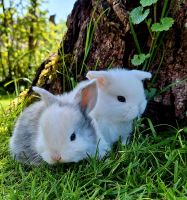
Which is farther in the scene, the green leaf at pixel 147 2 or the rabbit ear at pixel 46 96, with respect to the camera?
the green leaf at pixel 147 2

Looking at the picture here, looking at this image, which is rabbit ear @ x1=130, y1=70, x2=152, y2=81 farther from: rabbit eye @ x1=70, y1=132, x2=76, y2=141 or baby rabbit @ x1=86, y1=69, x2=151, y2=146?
rabbit eye @ x1=70, y1=132, x2=76, y2=141

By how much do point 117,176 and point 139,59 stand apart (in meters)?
1.03

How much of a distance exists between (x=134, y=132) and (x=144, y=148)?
0.99 feet

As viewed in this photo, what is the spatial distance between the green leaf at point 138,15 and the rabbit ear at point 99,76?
0.43 meters

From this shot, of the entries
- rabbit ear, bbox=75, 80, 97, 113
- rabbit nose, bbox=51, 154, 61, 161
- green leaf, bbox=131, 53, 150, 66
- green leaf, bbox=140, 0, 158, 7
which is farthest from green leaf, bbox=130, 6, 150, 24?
rabbit nose, bbox=51, 154, 61, 161

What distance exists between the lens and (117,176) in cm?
266

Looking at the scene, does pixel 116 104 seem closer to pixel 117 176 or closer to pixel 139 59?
pixel 139 59

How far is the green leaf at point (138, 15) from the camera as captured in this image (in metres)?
3.24

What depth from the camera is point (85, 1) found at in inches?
153

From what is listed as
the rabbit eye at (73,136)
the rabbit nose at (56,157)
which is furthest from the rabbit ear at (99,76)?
the rabbit nose at (56,157)

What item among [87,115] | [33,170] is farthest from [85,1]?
[33,170]

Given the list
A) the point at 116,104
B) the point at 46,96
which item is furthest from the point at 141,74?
the point at 46,96

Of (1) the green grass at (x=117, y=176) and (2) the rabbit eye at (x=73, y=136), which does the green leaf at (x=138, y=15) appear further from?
(2) the rabbit eye at (x=73, y=136)

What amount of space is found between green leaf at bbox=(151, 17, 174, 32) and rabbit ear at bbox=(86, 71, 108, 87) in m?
0.47
